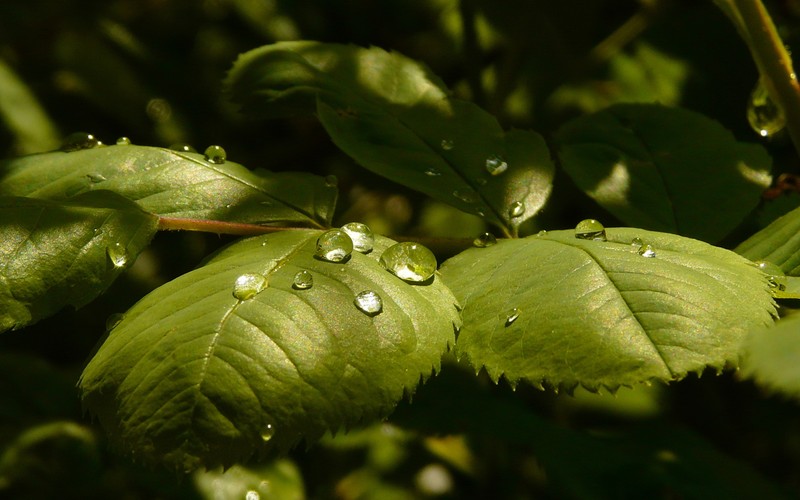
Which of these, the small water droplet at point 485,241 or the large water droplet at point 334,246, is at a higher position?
the large water droplet at point 334,246

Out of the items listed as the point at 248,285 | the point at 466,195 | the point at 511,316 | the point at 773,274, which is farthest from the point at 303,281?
the point at 773,274

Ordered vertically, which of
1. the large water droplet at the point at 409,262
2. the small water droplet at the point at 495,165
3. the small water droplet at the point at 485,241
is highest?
the large water droplet at the point at 409,262

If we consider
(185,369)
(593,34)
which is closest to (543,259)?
(185,369)

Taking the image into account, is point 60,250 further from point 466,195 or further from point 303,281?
point 466,195

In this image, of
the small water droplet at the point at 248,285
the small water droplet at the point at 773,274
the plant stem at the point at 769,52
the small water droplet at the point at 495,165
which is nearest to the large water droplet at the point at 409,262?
the small water droplet at the point at 248,285

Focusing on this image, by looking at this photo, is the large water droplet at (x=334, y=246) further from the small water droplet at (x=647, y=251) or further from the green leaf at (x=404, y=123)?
the small water droplet at (x=647, y=251)

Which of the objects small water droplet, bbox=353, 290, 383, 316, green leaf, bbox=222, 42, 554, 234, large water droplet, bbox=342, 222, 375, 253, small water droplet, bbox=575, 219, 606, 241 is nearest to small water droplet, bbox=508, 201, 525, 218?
green leaf, bbox=222, 42, 554, 234
